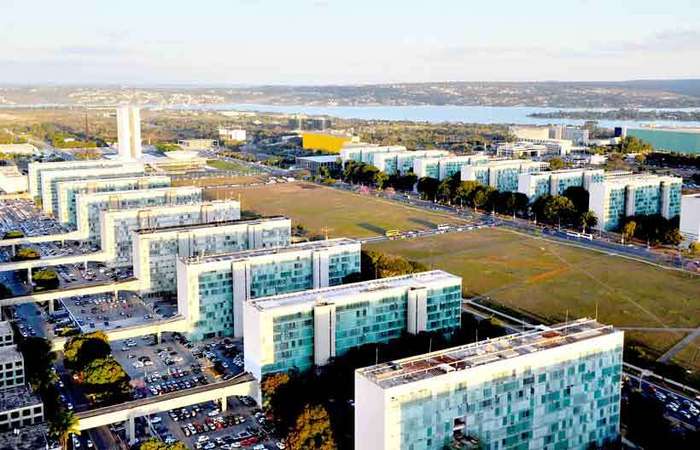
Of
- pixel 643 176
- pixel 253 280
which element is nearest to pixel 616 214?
pixel 643 176

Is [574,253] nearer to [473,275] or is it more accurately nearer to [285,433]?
[473,275]

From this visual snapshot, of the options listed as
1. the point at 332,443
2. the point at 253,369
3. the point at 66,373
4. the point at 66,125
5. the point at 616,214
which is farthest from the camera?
the point at 66,125

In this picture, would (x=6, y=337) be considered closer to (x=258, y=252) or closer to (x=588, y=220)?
(x=258, y=252)

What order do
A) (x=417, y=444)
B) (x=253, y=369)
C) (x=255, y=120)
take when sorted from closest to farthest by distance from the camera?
(x=417, y=444) < (x=253, y=369) < (x=255, y=120)

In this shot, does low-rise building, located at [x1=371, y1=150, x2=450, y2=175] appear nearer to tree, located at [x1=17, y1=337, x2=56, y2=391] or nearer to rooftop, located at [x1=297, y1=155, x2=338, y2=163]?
rooftop, located at [x1=297, y1=155, x2=338, y2=163]

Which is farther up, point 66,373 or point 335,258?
point 335,258

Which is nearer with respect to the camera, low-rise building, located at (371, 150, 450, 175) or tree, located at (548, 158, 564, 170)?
tree, located at (548, 158, 564, 170)

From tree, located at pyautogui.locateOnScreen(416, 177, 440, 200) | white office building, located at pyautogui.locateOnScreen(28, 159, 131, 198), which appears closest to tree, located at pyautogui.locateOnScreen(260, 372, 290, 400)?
tree, located at pyautogui.locateOnScreen(416, 177, 440, 200)
